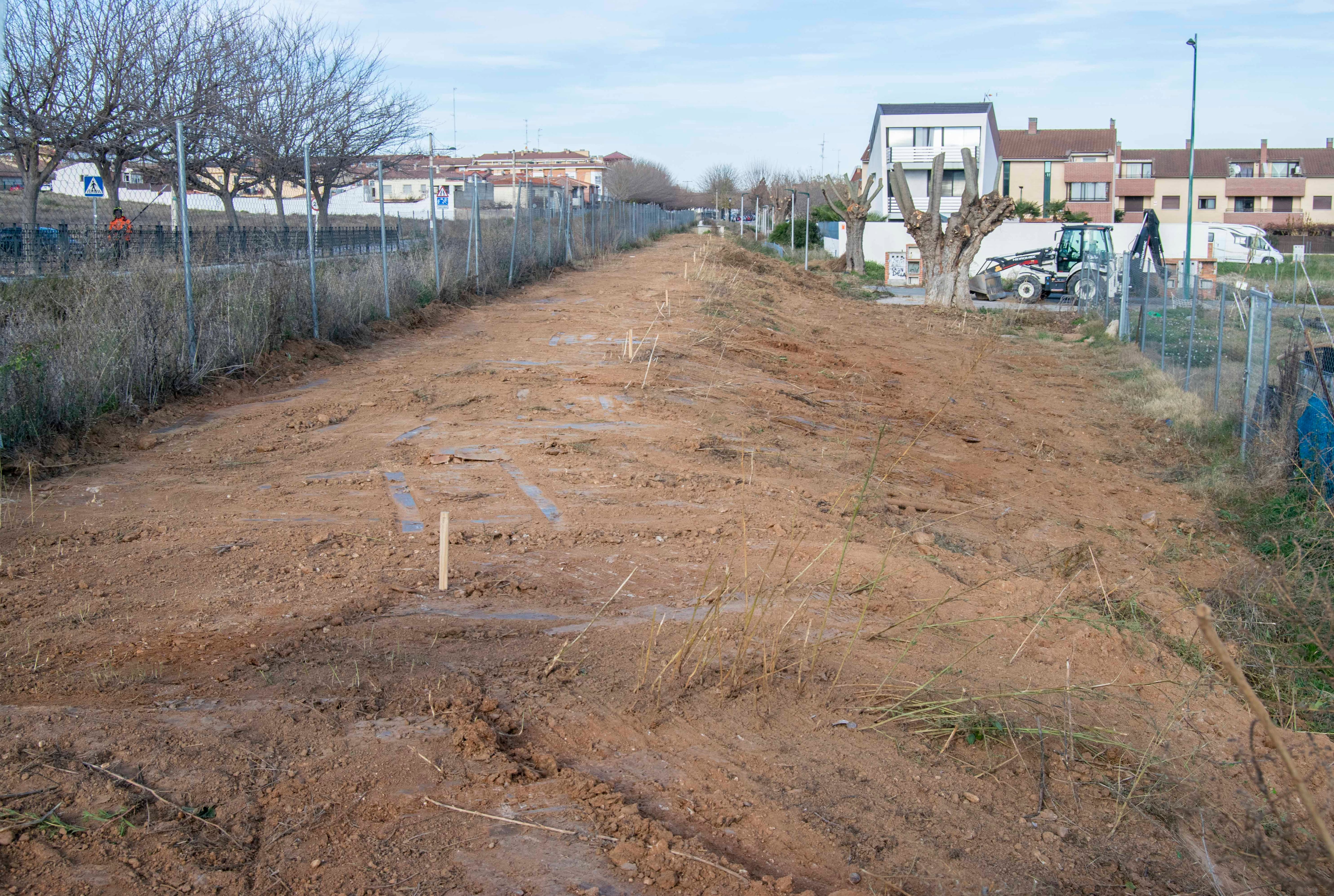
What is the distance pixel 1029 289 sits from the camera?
30.3m

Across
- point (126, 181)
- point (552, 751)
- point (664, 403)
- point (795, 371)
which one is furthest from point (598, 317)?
point (126, 181)

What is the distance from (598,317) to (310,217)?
20.4ft

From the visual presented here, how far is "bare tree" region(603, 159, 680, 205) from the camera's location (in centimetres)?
9994

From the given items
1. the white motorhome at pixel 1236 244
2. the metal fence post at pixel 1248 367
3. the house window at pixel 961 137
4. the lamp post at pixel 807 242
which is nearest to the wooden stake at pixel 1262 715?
the metal fence post at pixel 1248 367

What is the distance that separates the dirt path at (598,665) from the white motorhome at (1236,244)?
6.96 meters

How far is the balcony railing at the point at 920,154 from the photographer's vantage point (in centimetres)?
5866

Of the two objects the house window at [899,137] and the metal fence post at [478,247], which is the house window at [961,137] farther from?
the metal fence post at [478,247]

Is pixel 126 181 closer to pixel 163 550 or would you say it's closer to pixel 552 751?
pixel 163 550

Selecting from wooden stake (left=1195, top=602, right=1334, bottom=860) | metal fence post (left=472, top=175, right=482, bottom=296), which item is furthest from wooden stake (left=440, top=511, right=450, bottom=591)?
metal fence post (left=472, top=175, right=482, bottom=296)

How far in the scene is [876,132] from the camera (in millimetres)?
63312

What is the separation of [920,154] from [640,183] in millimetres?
52992

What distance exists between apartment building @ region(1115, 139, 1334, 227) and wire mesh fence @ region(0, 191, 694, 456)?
2637 inches

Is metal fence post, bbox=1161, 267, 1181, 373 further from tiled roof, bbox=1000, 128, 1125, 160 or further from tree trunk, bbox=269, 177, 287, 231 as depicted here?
tiled roof, bbox=1000, 128, 1125, 160

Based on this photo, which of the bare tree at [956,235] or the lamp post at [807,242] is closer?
the bare tree at [956,235]
